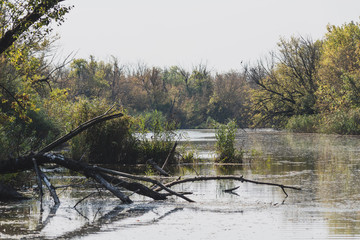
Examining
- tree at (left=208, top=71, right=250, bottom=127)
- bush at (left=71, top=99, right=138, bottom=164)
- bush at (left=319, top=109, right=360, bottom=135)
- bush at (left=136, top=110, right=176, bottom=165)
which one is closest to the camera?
bush at (left=71, top=99, right=138, bottom=164)

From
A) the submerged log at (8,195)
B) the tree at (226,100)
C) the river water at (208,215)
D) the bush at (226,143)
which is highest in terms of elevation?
the tree at (226,100)

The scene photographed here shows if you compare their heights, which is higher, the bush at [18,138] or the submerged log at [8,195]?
the bush at [18,138]

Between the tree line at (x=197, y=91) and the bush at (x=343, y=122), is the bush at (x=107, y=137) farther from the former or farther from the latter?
the bush at (x=343, y=122)

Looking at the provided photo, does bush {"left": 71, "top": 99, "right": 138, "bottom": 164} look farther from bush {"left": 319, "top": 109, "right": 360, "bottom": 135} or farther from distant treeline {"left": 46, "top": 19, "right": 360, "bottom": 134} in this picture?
bush {"left": 319, "top": 109, "right": 360, "bottom": 135}

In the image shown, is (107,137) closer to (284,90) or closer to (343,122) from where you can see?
(343,122)

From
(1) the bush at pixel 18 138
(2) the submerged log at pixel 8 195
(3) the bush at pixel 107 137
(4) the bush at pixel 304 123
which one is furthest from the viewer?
(4) the bush at pixel 304 123

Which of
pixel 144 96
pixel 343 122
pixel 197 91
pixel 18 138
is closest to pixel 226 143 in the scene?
pixel 18 138

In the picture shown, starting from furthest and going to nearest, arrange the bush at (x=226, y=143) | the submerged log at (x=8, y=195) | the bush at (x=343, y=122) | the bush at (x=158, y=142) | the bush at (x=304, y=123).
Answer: the bush at (x=304, y=123) < the bush at (x=343, y=122) < the bush at (x=226, y=143) < the bush at (x=158, y=142) < the submerged log at (x=8, y=195)

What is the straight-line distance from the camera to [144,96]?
6819 cm

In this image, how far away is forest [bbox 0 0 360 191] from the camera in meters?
16.5

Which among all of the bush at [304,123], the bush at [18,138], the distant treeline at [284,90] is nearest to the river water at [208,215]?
the bush at [18,138]

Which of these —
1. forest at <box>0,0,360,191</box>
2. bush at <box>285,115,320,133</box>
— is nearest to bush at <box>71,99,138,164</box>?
forest at <box>0,0,360,191</box>

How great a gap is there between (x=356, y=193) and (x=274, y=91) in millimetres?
42110

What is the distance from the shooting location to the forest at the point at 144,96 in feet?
54.0
